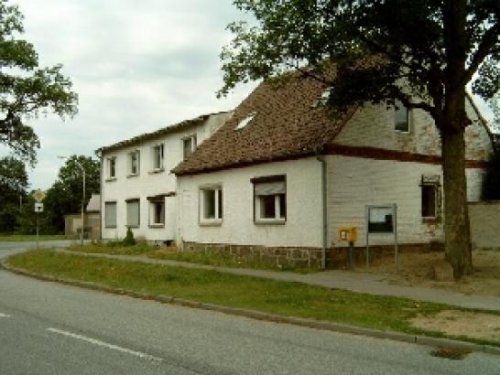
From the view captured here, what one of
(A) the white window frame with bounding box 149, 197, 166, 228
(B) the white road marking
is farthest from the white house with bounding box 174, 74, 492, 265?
(B) the white road marking

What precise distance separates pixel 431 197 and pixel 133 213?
55.9ft

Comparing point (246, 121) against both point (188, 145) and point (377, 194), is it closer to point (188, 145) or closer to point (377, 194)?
point (188, 145)

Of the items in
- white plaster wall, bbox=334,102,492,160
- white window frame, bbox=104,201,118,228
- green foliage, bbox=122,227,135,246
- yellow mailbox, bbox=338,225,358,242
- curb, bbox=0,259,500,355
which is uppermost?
white plaster wall, bbox=334,102,492,160

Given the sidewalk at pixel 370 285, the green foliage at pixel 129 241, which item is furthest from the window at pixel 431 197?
the green foliage at pixel 129 241

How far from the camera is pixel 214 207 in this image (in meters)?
26.0

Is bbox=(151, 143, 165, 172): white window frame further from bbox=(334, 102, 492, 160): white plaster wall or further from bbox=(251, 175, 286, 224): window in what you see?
bbox=(334, 102, 492, 160): white plaster wall

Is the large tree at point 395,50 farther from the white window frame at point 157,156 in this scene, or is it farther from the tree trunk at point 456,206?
the white window frame at point 157,156

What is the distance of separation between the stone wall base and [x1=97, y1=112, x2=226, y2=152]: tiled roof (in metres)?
6.77

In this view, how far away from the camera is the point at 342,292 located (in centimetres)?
1451

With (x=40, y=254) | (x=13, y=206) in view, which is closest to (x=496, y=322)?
(x=40, y=254)

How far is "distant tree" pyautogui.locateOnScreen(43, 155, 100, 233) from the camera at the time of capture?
82.6 meters

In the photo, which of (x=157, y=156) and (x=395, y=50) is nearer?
(x=395, y=50)

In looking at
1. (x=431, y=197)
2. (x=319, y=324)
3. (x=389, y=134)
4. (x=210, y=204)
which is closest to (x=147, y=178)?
(x=210, y=204)

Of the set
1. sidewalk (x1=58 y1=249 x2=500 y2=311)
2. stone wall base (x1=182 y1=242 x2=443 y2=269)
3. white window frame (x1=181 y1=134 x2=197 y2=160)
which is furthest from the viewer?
white window frame (x1=181 y1=134 x2=197 y2=160)
